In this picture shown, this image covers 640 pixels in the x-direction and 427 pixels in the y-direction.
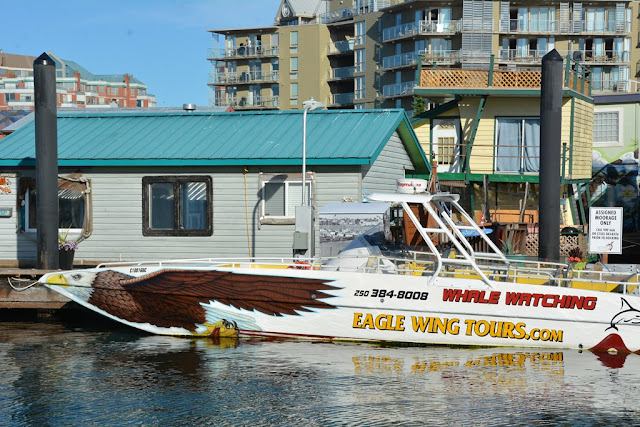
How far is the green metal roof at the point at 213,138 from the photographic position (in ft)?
72.5

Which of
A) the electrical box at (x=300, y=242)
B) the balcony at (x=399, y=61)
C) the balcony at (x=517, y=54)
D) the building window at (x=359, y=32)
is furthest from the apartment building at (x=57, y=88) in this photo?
the electrical box at (x=300, y=242)

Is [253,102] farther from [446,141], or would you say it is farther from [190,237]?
[190,237]

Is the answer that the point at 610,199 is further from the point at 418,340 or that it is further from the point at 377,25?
the point at 377,25

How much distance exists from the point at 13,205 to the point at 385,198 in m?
11.6

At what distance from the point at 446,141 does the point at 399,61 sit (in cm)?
5452

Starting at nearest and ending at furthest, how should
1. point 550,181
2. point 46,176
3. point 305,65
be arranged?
point 550,181, point 46,176, point 305,65

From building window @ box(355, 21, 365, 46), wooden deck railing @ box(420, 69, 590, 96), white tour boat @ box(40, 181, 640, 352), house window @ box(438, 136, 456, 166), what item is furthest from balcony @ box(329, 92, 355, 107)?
white tour boat @ box(40, 181, 640, 352)

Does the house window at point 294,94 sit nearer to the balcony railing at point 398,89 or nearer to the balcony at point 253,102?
the balcony at point 253,102

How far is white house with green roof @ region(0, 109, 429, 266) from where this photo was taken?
22.2m

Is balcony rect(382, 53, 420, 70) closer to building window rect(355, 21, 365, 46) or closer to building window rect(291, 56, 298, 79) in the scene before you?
building window rect(355, 21, 365, 46)

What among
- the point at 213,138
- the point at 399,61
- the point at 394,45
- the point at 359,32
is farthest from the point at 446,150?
the point at 359,32

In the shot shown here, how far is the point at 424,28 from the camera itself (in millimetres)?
83625

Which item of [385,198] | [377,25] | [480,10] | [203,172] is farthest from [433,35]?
[385,198]

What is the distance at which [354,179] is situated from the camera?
71.9 ft
